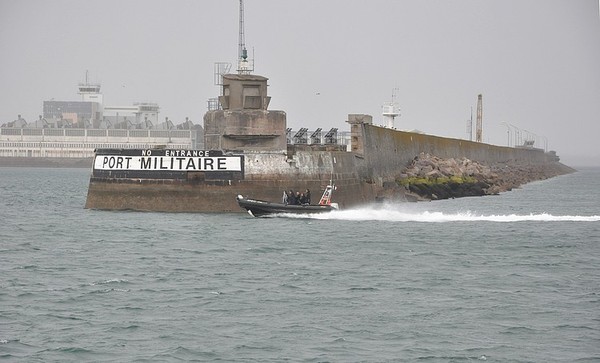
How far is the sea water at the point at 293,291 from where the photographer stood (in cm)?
2191

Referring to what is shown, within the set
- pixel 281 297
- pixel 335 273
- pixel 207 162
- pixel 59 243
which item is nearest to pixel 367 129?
pixel 207 162

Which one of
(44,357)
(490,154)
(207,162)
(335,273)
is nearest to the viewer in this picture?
(44,357)

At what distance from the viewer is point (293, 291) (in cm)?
2831

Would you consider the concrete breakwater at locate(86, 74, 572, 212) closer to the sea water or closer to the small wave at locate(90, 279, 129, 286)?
the sea water

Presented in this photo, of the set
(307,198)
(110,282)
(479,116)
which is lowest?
(110,282)

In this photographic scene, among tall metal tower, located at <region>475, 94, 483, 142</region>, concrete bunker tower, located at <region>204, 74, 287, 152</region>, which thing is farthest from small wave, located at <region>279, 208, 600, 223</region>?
tall metal tower, located at <region>475, 94, 483, 142</region>

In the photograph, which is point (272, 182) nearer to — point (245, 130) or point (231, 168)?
point (231, 168)

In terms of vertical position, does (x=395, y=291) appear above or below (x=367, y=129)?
below

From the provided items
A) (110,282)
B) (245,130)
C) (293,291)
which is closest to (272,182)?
(245,130)

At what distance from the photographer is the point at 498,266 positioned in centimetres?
3438

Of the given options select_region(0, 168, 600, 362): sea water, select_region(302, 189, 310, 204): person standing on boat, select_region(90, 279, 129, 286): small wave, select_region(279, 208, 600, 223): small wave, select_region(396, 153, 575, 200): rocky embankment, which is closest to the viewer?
select_region(0, 168, 600, 362): sea water

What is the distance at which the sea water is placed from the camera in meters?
21.9

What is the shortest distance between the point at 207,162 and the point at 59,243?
39.4 ft

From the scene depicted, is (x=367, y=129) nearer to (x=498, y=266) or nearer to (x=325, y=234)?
(x=325, y=234)
